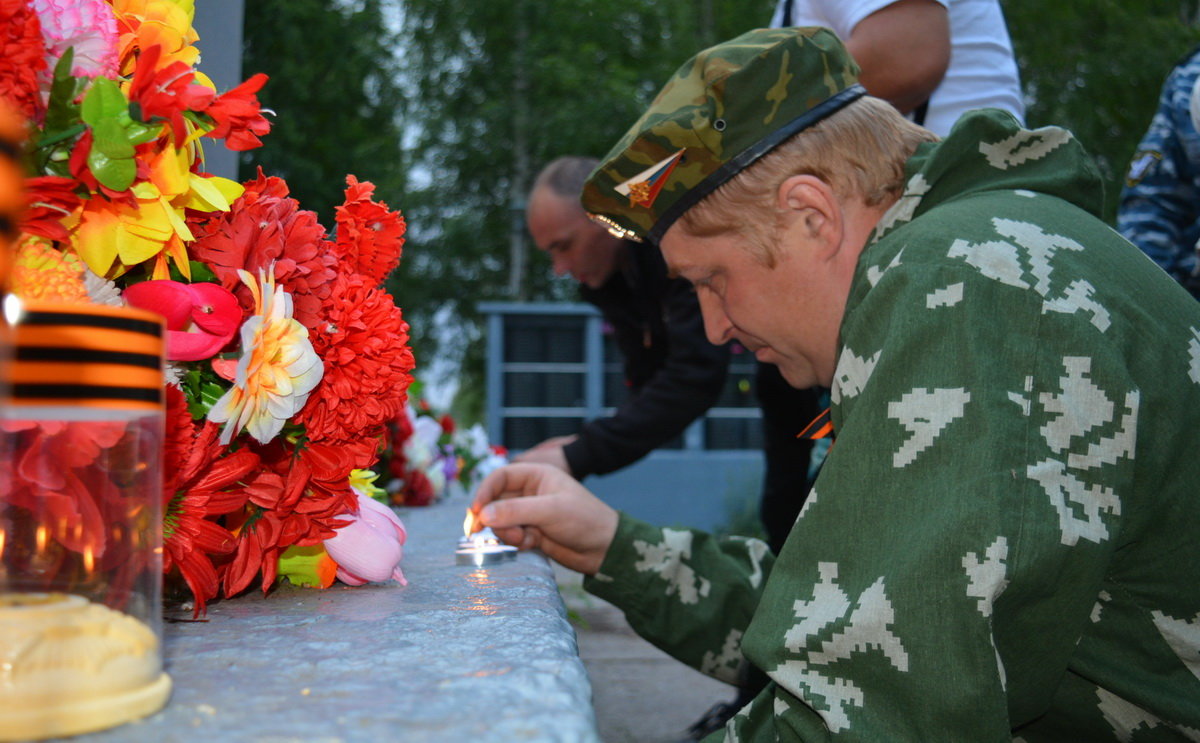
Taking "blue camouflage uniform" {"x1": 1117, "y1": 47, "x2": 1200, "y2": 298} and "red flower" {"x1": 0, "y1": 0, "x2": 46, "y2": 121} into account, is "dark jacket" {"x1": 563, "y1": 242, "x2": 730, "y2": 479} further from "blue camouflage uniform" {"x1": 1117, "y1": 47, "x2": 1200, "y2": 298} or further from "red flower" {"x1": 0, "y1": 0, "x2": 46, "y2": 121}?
"red flower" {"x1": 0, "y1": 0, "x2": 46, "y2": 121}

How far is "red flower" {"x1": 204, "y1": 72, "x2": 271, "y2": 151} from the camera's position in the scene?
3.10 feet

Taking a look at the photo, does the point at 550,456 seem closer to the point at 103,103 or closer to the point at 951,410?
the point at 951,410

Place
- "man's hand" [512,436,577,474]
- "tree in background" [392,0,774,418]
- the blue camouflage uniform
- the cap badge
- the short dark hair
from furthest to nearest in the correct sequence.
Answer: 1. "tree in background" [392,0,774,418]
2. the short dark hair
3. "man's hand" [512,436,577,474]
4. the blue camouflage uniform
5. the cap badge

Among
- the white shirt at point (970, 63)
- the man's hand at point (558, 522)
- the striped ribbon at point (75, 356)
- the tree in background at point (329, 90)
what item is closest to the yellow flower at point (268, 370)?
the striped ribbon at point (75, 356)

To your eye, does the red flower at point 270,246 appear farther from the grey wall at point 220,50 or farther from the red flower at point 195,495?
the grey wall at point 220,50

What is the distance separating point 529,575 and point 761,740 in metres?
0.41

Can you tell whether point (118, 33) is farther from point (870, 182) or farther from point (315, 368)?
point (870, 182)

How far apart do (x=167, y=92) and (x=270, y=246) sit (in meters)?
0.20

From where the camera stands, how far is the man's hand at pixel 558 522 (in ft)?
5.62

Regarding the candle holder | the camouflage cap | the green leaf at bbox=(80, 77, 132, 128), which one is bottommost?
the candle holder

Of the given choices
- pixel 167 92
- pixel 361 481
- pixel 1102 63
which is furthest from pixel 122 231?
pixel 1102 63

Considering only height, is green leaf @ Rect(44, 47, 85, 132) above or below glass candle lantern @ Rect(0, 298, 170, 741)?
above

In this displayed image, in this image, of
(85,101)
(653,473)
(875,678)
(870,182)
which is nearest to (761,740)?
(875,678)

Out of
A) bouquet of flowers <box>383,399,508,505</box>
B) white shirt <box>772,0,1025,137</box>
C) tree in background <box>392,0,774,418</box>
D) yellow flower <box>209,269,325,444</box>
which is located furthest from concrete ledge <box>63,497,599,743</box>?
tree in background <box>392,0,774,418</box>
